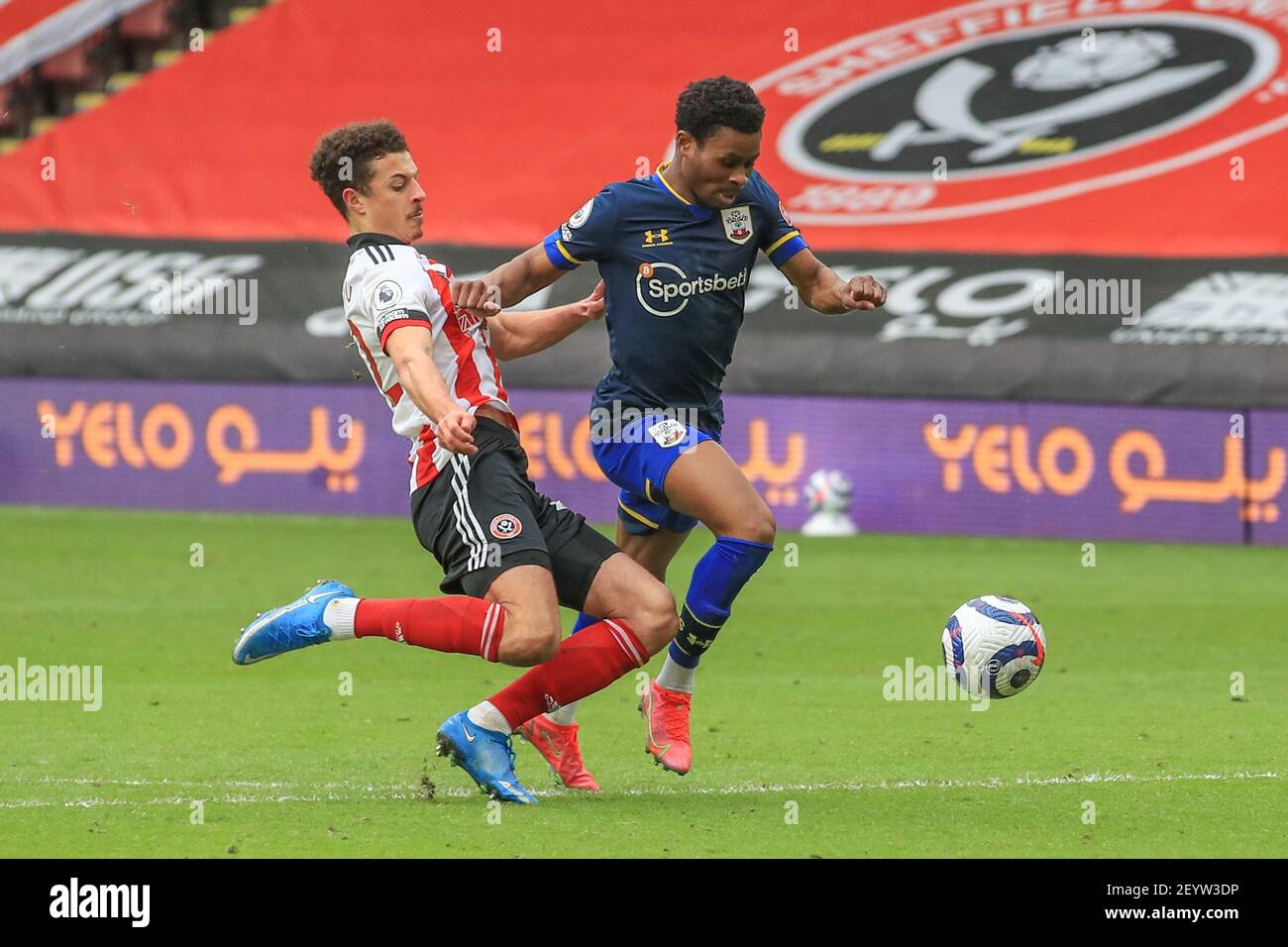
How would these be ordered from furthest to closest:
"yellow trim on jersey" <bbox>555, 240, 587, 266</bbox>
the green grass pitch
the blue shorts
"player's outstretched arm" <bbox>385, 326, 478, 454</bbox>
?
"yellow trim on jersey" <bbox>555, 240, 587, 266</bbox>
the blue shorts
the green grass pitch
"player's outstretched arm" <bbox>385, 326, 478, 454</bbox>

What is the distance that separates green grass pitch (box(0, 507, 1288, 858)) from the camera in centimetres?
530

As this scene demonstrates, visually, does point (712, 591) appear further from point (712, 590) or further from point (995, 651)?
point (995, 651)

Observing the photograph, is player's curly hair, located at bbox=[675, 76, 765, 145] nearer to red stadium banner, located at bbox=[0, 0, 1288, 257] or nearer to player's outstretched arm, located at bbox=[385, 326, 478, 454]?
player's outstretched arm, located at bbox=[385, 326, 478, 454]

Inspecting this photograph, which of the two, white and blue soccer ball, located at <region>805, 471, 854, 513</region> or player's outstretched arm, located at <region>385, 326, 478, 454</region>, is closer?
player's outstretched arm, located at <region>385, 326, 478, 454</region>

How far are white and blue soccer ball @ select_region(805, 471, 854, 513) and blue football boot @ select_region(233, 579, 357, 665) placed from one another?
30.8 ft

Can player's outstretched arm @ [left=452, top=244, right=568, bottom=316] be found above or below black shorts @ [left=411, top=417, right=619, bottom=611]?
above

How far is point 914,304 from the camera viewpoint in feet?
52.3

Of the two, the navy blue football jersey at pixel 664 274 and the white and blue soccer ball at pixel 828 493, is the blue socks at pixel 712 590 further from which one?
the white and blue soccer ball at pixel 828 493

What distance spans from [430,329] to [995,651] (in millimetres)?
2313

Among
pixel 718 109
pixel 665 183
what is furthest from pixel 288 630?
pixel 718 109

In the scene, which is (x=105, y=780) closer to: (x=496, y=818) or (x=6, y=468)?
(x=496, y=818)

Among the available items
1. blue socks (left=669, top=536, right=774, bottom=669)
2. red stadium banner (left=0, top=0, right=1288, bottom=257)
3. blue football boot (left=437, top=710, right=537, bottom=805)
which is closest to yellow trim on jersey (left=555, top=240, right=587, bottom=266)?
blue socks (left=669, top=536, right=774, bottom=669)

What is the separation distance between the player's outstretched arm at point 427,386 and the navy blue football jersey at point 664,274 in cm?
83

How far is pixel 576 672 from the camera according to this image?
578 cm
